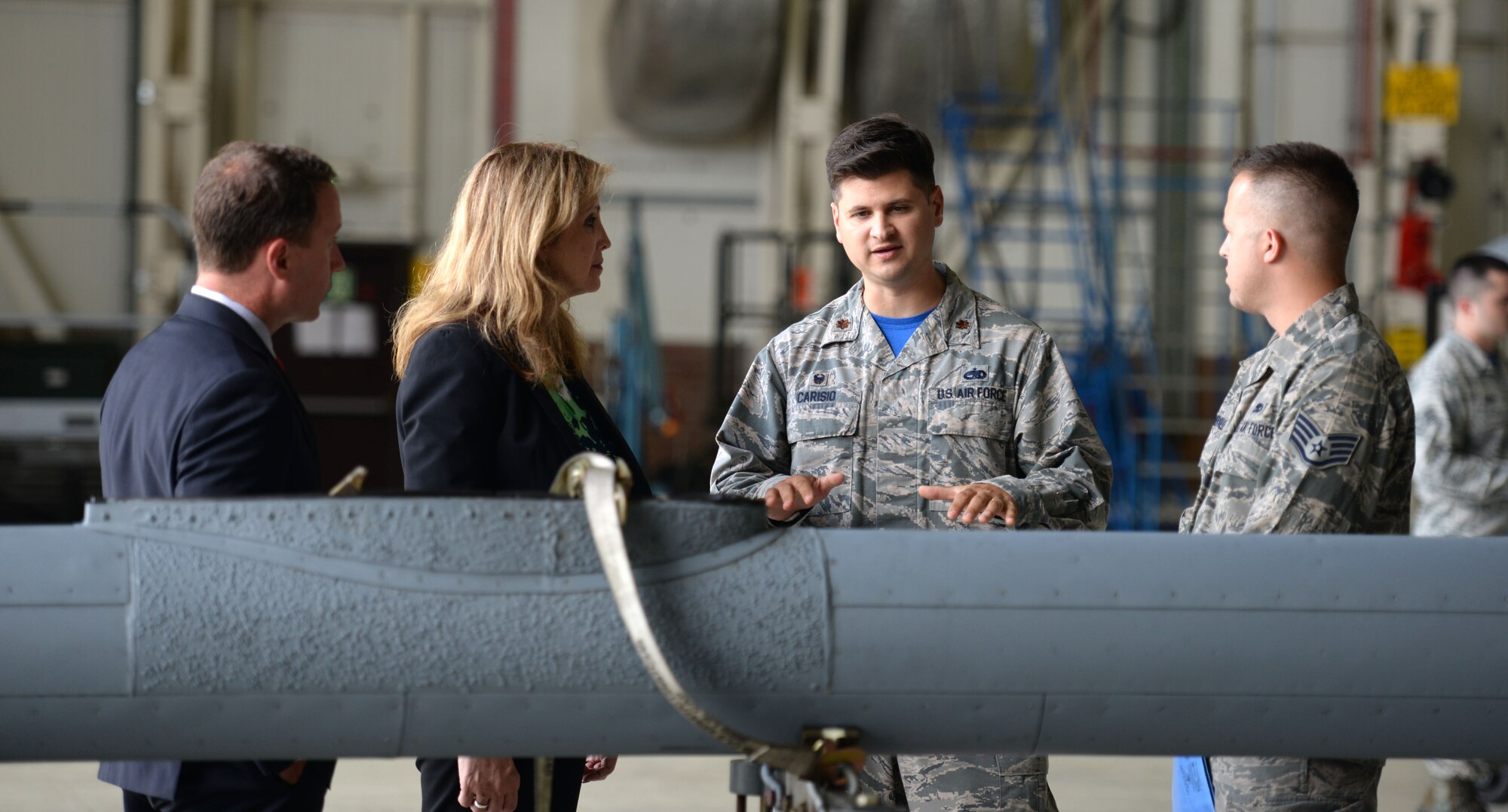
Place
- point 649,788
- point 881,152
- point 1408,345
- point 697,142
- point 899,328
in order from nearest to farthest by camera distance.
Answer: point 881,152 < point 899,328 < point 649,788 < point 1408,345 < point 697,142

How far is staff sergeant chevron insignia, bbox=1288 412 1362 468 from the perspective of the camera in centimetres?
158

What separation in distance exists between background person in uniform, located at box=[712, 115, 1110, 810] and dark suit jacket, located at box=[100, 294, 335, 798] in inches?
26.2

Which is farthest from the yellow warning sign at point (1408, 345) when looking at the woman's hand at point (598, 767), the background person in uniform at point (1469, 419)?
the woman's hand at point (598, 767)

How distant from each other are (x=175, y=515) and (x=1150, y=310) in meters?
7.81

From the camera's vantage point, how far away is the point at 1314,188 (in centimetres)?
170

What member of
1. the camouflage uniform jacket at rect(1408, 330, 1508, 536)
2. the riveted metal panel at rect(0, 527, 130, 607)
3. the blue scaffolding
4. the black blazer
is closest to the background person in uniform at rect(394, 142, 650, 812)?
the black blazer

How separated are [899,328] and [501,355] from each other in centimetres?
65

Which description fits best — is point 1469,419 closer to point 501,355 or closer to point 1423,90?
point 501,355

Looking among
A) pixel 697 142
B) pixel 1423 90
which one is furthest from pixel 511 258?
pixel 1423 90

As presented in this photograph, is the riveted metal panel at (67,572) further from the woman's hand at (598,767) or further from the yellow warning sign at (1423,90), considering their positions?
the yellow warning sign at (1423,90)

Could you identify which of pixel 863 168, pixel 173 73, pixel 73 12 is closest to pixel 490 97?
pixel 173 73

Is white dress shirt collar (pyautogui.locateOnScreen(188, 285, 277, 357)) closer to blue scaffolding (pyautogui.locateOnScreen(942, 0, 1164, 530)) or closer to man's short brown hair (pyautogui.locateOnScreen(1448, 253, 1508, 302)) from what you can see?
man's short brown hair (pyautogui.locateOnScreen(1448, 253, 1508, 302))

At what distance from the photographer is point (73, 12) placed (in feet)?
27.4

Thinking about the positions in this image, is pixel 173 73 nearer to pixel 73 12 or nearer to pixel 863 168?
pixel 73 12
